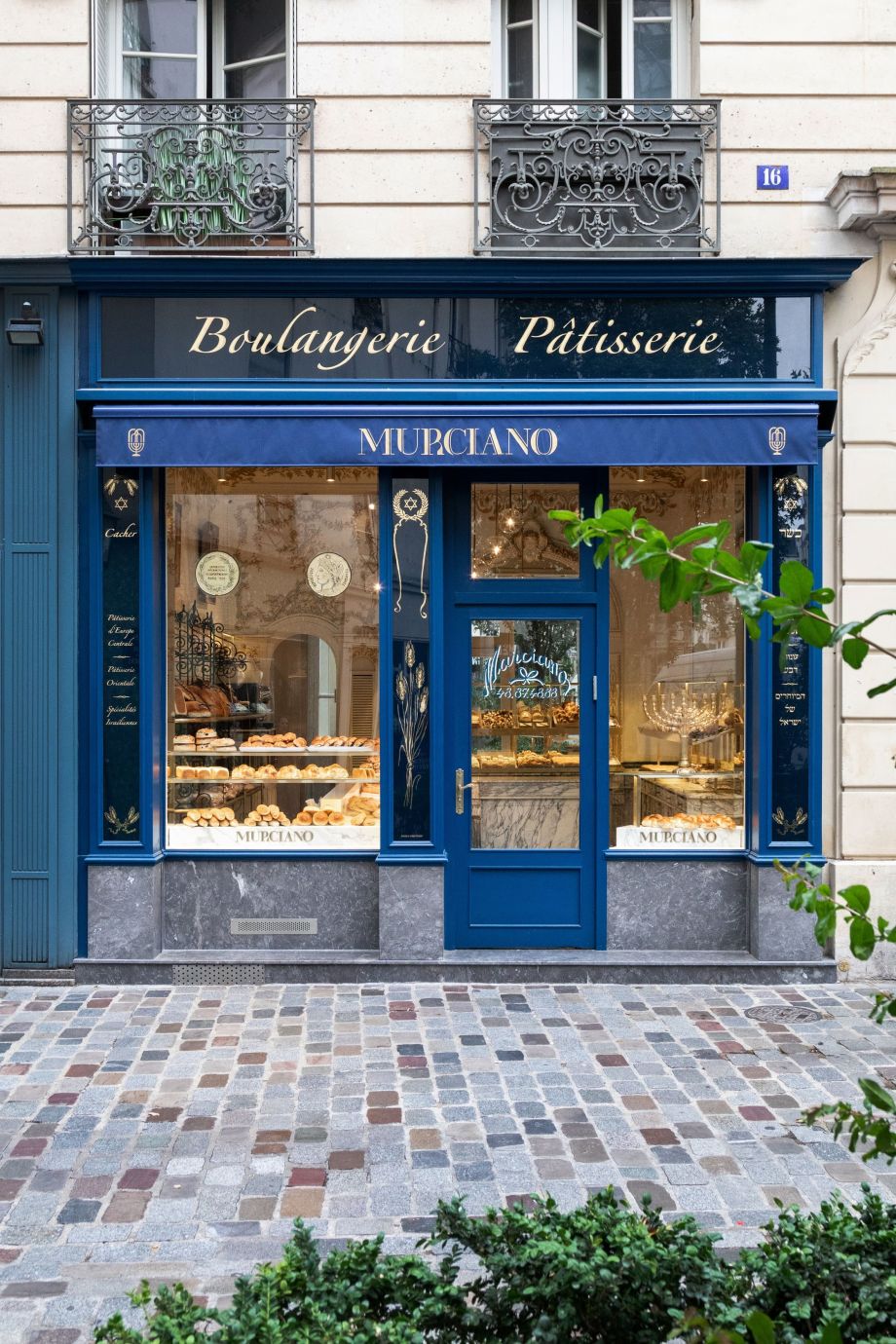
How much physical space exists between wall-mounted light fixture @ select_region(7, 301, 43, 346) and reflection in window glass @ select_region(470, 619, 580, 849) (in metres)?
3.49

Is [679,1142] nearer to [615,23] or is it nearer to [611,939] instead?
[611,939]

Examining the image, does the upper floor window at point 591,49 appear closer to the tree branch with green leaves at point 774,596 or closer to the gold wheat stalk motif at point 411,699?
the gold wheat stalk motif at point 411,699

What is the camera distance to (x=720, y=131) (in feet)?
22.4

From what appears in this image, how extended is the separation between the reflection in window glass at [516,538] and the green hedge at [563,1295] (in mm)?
5330

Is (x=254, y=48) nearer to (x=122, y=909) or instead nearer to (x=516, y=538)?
(x=516, y=538)

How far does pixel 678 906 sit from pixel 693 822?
1.96ft

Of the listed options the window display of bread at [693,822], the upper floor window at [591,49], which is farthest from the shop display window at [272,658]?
the upper floor window at [591,49]

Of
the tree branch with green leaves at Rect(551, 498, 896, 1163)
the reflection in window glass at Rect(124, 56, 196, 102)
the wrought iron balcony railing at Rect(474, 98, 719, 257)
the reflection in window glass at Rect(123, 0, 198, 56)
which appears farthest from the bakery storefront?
the tree branch with green leaves at Rect(551, 498, 896, 1163)

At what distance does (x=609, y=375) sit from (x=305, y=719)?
3204 mm

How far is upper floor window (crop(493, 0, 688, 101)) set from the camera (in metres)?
7.14

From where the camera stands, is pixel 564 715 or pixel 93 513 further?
pixel 564 715

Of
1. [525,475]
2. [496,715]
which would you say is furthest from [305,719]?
[525,475]

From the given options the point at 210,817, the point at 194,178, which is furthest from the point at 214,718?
the point at 194,178

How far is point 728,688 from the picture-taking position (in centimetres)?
721
